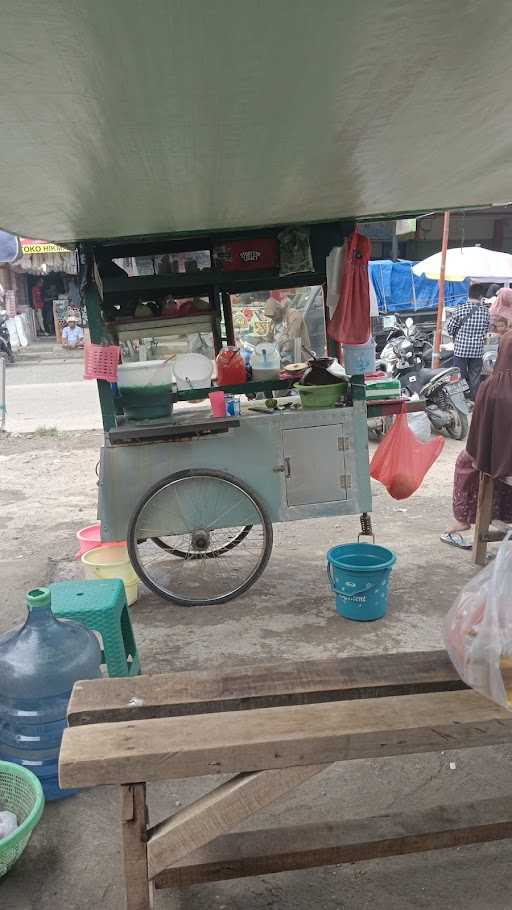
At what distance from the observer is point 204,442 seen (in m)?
3.97

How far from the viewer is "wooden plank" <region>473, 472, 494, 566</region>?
4348 mm

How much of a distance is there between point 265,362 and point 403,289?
13.1 meters

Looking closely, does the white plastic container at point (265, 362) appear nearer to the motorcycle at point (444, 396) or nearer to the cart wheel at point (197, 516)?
the cart wheel at point (197, 516)

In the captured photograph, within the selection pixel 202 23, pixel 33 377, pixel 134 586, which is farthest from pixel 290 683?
pixel 33 377

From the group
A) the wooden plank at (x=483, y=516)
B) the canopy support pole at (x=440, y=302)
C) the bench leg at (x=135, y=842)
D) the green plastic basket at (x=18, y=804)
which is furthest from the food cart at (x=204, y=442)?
the canopy support pole at (x=440, y=302)

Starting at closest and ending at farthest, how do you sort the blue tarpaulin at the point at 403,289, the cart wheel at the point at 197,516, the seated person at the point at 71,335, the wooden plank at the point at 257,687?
the wooden plank at the point at 257,687 < the cart wheel at the point at 197,516 < the blue tarpaulin at the point at 403,289 < the seated person at the point at 71,335

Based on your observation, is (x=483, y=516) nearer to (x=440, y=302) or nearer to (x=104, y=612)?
(x=104, y=612)

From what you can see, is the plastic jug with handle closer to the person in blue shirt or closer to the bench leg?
the bench leg

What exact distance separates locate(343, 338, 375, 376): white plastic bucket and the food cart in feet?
0.25

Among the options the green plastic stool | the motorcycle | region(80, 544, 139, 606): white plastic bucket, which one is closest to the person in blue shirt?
the motorcycle

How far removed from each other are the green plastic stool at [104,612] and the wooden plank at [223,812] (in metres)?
1.21

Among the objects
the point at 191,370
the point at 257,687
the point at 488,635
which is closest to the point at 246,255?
the point at 191,370

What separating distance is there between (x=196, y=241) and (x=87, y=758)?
11.1 ft

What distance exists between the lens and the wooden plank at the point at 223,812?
71.3 inches
